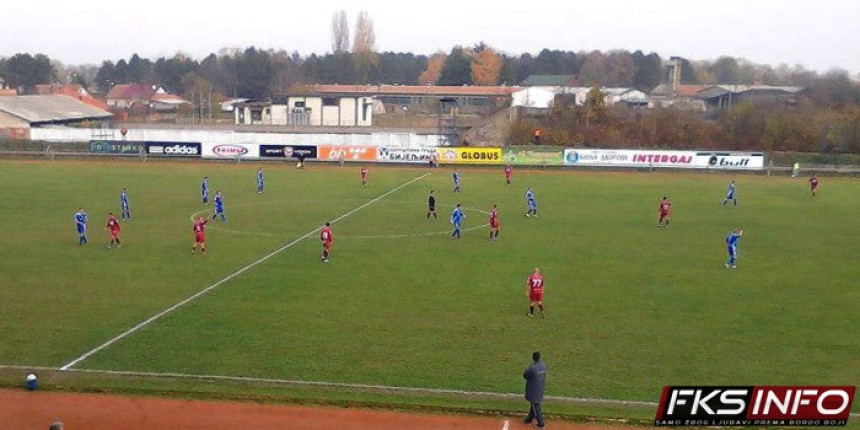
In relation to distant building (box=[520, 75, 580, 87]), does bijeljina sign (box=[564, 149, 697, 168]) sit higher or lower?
lower

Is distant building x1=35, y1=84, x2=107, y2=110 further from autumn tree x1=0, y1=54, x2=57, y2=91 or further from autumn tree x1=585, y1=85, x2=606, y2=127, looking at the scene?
autumn tree x1=585, y1=85, x2=606, y2=127

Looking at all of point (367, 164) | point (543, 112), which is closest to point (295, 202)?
point (367, 164)

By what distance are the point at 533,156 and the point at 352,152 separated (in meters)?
15.3

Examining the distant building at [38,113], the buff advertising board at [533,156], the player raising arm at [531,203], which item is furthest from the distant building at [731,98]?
the distant building at [38,113]

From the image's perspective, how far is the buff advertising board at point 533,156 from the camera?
64.6 m

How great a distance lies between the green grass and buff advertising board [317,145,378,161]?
80.6 feet

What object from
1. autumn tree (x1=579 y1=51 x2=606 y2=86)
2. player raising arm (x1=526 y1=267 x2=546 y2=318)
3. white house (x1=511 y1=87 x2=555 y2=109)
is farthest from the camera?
autumn tree (x1=579 y1=51 x2=606 y2=86)

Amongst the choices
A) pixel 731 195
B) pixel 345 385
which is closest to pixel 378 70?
pixel 731 195

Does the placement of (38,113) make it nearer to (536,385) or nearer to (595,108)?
(595,108)

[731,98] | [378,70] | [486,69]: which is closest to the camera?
[731,98]

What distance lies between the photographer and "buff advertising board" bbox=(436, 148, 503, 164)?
216ft

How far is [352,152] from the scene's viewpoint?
66.3 meters

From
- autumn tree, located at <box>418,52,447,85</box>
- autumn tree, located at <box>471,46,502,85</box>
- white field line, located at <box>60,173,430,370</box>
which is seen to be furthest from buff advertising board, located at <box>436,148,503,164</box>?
autumn tree, located at <box>418,52,447,85</box>

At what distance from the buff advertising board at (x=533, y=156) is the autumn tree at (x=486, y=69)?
8097 cm
